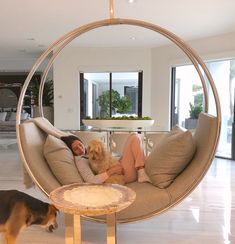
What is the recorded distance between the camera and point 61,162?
2.34 metres

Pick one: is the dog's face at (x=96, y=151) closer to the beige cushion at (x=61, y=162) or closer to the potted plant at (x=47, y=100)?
the beige cushion at (x=61, y=162)

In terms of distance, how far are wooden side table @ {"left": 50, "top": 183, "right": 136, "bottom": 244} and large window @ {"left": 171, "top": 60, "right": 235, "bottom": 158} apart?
4050 mm

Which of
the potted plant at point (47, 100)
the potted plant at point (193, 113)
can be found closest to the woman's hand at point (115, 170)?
the potted plant at point (193, 113)

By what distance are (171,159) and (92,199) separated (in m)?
0.83

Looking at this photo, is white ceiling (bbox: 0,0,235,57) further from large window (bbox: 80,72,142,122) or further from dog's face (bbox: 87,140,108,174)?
dog's face (bbox: 87,140,108,174)

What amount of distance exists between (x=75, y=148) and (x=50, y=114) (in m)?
5.73

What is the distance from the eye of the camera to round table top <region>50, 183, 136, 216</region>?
150 cm

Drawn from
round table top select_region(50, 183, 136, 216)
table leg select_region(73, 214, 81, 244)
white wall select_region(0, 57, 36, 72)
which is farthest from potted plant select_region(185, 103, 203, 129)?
white wall select_region(0, 57, 36, 72)

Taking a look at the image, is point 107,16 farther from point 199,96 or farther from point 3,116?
point 3,116

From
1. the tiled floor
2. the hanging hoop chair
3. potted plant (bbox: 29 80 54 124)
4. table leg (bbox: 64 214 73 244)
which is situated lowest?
the tiled floor

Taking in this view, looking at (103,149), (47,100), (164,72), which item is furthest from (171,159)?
(47,100)

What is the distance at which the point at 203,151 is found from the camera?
7.26 feet

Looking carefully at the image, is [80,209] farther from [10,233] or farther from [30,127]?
[30,127]

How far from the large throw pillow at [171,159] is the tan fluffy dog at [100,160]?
30 centimetres
